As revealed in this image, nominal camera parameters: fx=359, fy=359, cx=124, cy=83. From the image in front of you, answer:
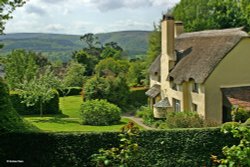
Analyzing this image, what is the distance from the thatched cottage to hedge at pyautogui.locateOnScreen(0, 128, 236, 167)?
10.3 metres

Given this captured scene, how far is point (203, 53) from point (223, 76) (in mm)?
2690

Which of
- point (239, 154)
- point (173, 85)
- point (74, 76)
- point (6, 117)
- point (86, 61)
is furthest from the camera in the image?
point (86, 61)

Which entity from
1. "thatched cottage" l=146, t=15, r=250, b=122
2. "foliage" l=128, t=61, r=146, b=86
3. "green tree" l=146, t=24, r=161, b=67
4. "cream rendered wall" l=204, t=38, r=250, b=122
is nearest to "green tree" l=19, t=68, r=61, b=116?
"thatched cottage" l=146, t=15, r=250, b=122

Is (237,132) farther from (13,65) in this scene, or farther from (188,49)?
(13,65)

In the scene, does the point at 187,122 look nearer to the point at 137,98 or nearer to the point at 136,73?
the point at 137,98

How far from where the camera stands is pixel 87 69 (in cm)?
6838

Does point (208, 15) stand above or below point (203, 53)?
above

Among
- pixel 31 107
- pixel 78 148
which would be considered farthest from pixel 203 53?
pixel 31 107

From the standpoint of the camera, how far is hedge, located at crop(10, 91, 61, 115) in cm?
3281

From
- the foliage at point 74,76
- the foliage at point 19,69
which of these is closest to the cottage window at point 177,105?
the foliage at point 19,69

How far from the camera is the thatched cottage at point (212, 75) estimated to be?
23406 millimetres

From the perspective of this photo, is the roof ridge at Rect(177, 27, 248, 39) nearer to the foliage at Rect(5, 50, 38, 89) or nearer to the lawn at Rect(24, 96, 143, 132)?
the lawn at Rect(24, 96, 143, 132)

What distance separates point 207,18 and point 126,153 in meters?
46.3

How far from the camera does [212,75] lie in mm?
23406
